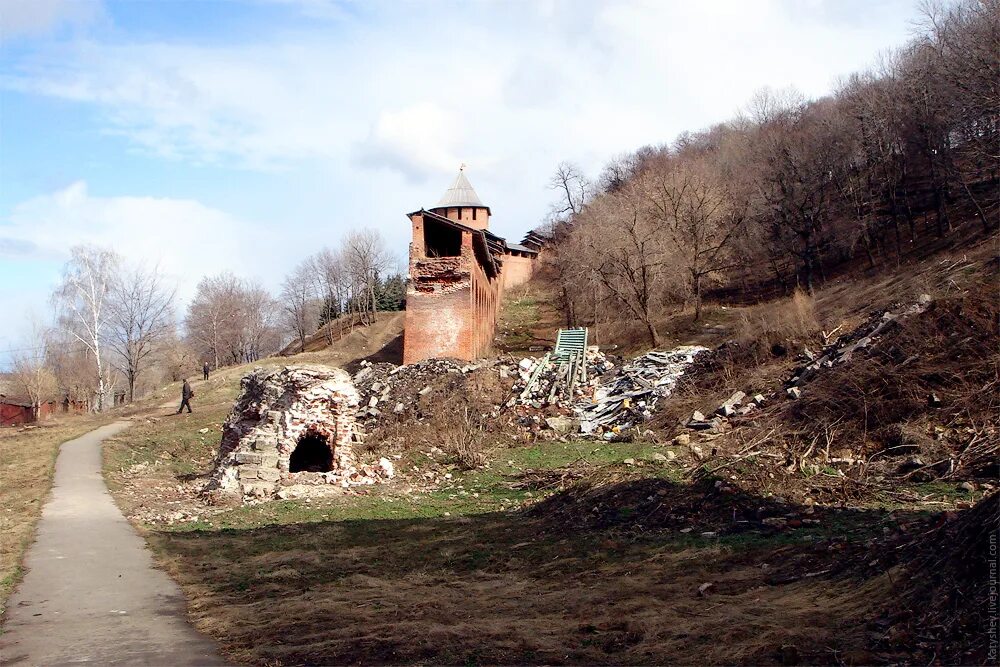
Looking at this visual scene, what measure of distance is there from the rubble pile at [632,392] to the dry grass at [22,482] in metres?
12.4

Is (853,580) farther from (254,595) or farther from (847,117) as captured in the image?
(847,117)

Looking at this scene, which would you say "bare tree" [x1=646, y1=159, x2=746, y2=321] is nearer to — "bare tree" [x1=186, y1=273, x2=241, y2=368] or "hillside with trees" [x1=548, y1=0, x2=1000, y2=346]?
"hillside with trees" [x1=548, y1=0, x2=1000, y2=346]

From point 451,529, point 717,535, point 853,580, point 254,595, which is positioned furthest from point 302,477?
point 853,580

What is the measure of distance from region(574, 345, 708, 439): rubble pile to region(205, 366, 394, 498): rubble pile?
6.44 m

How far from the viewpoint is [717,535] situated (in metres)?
8.70

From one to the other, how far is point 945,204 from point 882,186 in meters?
4.12

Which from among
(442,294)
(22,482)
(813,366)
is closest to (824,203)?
(442,294)

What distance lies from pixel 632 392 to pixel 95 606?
664 inches

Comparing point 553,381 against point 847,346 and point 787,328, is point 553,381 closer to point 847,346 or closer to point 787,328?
point 787,328

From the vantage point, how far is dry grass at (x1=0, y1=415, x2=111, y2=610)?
32.5ft

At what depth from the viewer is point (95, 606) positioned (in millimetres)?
7668

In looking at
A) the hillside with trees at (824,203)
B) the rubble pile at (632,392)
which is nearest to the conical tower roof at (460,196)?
the hillside with trees at (824,203)

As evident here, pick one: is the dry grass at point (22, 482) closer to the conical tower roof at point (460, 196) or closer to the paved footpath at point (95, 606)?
the paved footpath at point (95, 606)

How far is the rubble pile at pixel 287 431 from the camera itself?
15.8m
